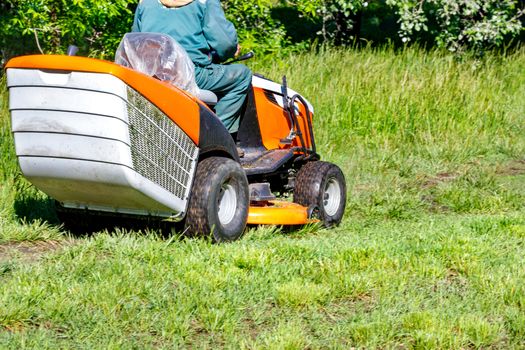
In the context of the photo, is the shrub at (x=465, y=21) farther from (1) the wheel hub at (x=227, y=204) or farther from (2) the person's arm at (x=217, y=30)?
(1) the wheel hub at (x=227, y=204)

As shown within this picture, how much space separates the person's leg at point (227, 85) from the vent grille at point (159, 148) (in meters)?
0.74

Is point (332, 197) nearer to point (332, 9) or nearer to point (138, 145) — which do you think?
point (138, 145)

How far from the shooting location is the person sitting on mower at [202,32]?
20.6 ft

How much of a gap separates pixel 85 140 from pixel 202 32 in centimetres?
152

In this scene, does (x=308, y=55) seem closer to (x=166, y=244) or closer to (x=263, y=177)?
(x=263, y=177)

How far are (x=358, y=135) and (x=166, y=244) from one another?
493 centimetres

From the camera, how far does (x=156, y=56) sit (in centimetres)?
589

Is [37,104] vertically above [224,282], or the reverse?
[37,104]

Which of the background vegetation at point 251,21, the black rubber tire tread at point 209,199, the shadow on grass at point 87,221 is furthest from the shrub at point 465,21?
the black rubber tire tread at point 209,199

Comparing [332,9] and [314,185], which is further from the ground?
[332,9]

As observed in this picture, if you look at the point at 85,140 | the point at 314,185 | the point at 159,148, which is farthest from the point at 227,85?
the point at 85,140

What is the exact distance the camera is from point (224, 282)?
511 centimetres

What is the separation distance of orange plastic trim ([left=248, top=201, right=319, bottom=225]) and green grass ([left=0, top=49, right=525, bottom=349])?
0.08m

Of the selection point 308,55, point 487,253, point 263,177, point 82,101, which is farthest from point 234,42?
point 308,55
